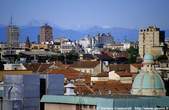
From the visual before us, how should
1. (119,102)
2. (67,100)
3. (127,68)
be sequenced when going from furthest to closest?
(127,68)
(67,100)
(119,102)

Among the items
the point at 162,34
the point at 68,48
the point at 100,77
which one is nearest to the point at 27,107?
the point at 100,77

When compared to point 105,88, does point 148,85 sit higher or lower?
higher

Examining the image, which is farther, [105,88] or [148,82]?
[105,88]

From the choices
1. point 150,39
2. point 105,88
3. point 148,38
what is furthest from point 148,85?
point 148,38

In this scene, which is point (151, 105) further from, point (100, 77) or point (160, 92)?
point (100, 77)

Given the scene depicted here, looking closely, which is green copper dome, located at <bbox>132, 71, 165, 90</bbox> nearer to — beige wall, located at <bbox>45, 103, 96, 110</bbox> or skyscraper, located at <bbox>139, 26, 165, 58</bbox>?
beige wall, located at <bbox>45, 103, 96, 110</bbox>

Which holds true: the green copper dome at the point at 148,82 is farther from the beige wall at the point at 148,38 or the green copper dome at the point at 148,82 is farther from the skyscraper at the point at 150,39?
the beige wall at the point at 148,38

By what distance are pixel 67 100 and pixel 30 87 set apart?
108 inches

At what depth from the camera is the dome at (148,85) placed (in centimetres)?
4501

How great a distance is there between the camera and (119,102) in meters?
28.7

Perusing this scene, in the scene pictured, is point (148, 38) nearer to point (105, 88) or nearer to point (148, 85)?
point (105, 88)

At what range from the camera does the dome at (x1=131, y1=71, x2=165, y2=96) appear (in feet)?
148

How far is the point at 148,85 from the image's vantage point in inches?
1786

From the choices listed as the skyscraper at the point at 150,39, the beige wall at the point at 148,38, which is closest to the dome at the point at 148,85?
the skyscraper at the point at 150,39
